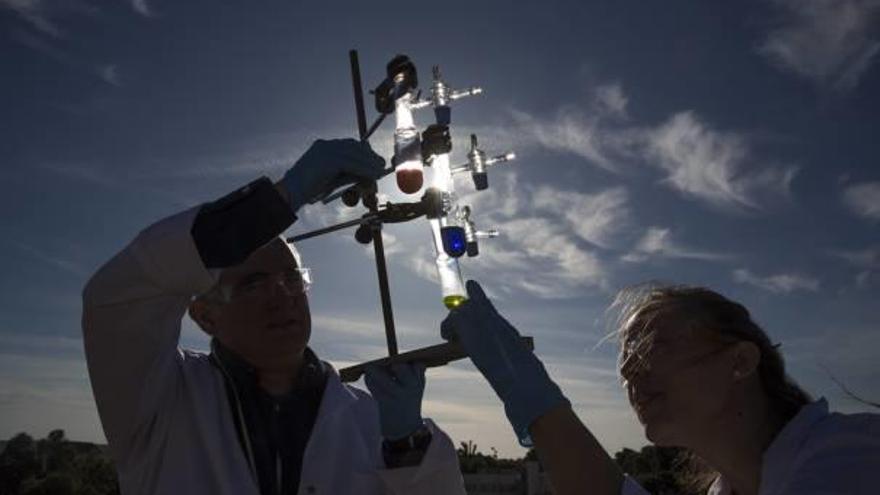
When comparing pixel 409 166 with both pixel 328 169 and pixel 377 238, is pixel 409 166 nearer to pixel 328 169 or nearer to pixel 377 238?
pixel 377 238

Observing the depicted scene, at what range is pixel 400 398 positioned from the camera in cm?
315

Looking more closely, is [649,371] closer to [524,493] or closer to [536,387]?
[536,387]

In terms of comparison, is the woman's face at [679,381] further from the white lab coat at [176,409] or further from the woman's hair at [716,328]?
the white lab coat at [176,409]

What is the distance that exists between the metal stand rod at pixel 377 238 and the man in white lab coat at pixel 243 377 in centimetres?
23

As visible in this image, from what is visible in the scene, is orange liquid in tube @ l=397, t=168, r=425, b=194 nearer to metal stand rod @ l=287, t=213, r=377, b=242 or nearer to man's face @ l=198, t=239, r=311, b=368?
metal stand rod @ l=287, t=213, r=377, b=242

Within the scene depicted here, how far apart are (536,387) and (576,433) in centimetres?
24

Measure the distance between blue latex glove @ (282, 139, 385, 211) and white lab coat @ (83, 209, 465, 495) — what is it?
545mm

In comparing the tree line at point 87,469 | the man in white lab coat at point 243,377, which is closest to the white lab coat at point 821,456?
the man in white lab coat at point 243,377

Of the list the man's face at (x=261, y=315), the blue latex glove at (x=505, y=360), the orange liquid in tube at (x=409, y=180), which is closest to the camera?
the blue latex glove at (x=505, y=360)

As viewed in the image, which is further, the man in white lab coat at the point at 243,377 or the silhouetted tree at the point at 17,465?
the silhouetted tree at the point at 17,465

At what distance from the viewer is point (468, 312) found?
2873 mm

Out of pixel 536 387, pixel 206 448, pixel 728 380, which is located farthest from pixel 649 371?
pixel 206 448

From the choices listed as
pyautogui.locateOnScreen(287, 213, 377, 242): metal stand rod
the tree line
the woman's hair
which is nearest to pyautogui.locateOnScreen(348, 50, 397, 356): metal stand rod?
pyautogui.locateOnScreen(287, 213, 377, 242): metal stand rod

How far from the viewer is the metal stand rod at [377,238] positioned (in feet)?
11.3
